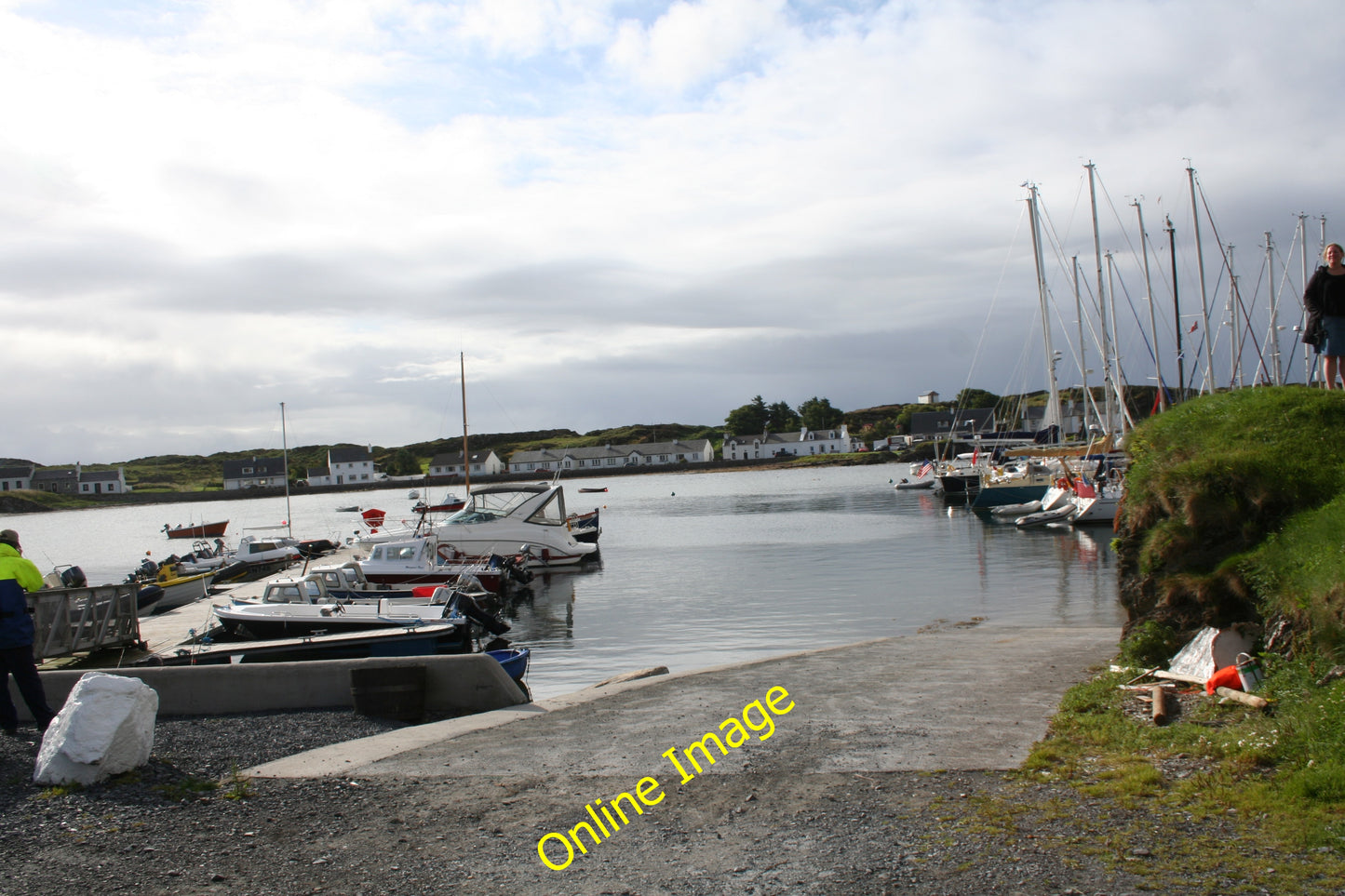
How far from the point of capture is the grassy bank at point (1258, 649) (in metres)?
5.27

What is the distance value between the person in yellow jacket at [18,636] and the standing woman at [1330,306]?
46.3ft

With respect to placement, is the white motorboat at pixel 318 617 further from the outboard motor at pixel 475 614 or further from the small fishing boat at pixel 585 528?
the small fishing boat at pixel 585 528

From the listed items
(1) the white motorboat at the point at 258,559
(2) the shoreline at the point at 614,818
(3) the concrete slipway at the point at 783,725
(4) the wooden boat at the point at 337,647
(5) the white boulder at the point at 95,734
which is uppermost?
(5) the white boulder at the point at 95,734

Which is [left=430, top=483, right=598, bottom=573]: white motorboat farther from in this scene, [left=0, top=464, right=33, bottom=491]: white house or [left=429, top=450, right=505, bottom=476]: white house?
[left=0, top=464, right=33, bottom=491]: white house

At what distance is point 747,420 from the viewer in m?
197

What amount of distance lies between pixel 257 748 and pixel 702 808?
15.3 feet

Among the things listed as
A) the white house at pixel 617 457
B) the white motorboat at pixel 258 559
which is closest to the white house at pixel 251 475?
the white house at pixel 617 457

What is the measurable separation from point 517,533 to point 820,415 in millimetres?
157738

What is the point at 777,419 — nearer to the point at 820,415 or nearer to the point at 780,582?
the point at 820,415

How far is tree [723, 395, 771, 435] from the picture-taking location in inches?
7751

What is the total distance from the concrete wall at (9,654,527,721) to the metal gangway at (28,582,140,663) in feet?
16.0

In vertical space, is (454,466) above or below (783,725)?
above

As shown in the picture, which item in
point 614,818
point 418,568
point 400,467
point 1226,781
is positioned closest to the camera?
point 1226,781

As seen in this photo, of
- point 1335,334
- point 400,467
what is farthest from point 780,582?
point 400,467
